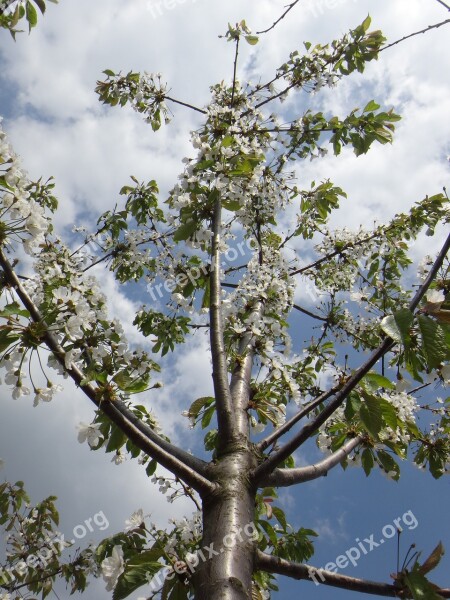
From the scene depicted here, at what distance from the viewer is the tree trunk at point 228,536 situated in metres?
1.50

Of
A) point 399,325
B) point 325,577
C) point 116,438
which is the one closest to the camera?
point 399,325

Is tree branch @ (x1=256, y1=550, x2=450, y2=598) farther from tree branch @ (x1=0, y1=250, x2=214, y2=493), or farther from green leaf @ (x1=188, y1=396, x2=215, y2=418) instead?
green leaf @ (x1=188, y1=396, x2=215, y2=418)

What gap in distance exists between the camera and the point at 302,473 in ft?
6.88

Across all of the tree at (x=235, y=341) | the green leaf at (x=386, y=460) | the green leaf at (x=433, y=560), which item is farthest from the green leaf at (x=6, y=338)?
the green leaf at (x=386, y=460)

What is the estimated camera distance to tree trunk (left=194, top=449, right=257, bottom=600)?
1499mm

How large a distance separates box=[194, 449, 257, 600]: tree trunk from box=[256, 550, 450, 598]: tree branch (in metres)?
0.12

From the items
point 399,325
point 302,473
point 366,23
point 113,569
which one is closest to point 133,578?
point 113,569

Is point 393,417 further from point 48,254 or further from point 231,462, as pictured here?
point 48,254

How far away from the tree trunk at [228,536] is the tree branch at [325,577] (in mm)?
125

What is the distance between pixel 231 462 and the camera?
6.43ft

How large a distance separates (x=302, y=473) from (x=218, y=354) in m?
0.68

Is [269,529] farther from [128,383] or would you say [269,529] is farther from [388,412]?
[128,383]

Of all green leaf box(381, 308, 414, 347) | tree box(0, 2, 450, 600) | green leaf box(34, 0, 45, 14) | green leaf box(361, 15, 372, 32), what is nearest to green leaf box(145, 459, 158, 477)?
tree box(0, 2, 450, 600)

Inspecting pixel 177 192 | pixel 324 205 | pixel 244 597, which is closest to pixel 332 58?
pixel 324 205
